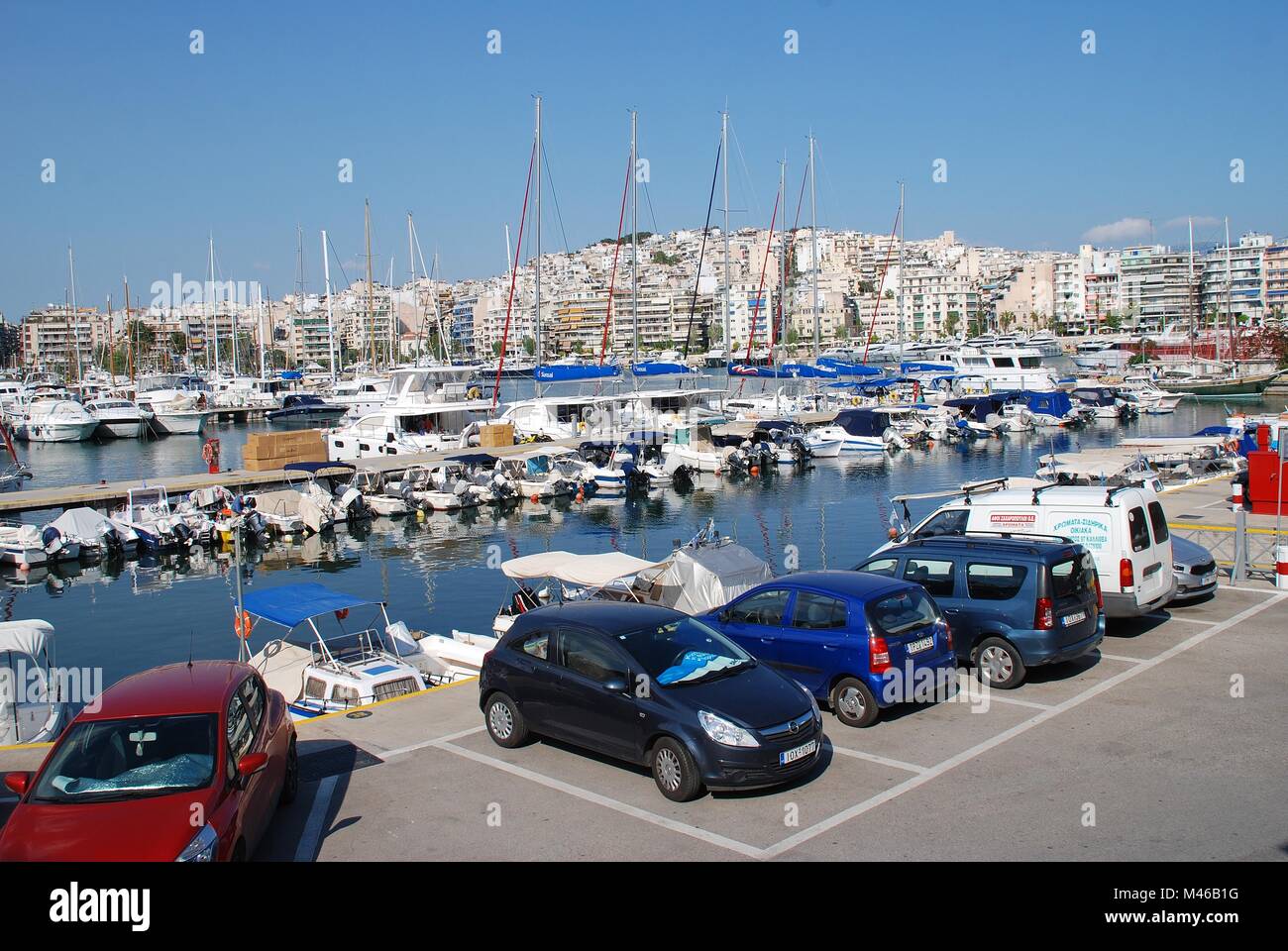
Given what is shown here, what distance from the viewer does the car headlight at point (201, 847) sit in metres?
6.25

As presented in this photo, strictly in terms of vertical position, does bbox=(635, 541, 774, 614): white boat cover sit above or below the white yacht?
below

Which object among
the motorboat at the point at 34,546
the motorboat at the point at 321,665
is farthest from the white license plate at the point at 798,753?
the motorboat at the point at 34,546

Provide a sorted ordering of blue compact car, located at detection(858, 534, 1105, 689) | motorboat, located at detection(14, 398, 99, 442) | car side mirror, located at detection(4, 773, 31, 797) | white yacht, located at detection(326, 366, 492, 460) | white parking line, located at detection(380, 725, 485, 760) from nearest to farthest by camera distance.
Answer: car side mirror, located at detection(4, 773, 31, 797) → white parking line, located at detection(380, 725, 485, 760) → blue compact car, located at detection(858, 534, 1105, 689) → white yacht, located at detection(326, 366, 492, 460) → motorboat, located at detection(14, 398, 99, 442)

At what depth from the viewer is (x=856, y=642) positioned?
10242mm

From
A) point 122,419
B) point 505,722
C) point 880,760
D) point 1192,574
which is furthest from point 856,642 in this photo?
point 122,419

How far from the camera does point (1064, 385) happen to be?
84312 mm

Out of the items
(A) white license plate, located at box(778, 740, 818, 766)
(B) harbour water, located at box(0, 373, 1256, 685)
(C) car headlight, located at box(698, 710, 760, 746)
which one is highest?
(C) car headlight, located at box(698, 710, 760, 746)

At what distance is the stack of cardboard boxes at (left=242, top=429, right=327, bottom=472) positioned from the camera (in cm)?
4394

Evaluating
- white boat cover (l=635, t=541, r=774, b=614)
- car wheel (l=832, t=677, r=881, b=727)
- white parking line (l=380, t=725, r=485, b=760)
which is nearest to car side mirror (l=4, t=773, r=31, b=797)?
white parking line (l=380, t=725, r=485, b=760)

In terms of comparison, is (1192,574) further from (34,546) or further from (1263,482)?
(34,546)

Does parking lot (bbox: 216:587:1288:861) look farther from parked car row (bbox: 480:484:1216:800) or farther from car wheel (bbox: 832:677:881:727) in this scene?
parked car row (bbox: 480:484:1216:800)

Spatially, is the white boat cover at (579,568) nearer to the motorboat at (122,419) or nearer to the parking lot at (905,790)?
the parking lot at (905,790)

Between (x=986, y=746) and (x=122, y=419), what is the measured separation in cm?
8501
